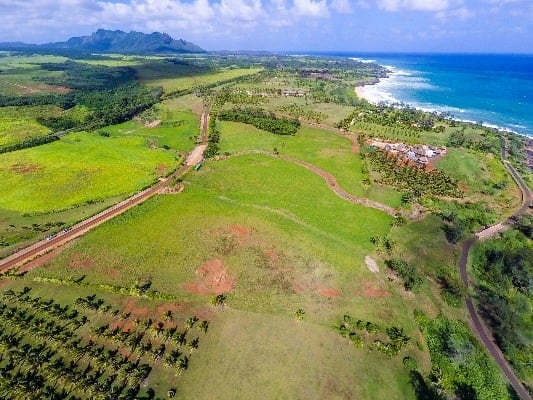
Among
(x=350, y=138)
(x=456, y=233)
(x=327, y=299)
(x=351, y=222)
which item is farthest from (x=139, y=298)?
(x=350, y=138)

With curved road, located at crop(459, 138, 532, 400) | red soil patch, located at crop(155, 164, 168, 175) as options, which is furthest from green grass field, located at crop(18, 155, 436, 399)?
red soil patch, located at crop(155, 164, 168, 175)

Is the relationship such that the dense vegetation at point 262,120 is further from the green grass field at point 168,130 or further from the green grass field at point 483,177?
the green grass field at point 483,177

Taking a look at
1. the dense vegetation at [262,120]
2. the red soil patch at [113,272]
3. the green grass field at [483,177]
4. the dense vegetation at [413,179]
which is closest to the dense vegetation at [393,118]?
the dense vegetation at [262,120]

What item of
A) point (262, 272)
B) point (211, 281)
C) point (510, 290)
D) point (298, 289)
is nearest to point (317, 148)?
point (262, 272)

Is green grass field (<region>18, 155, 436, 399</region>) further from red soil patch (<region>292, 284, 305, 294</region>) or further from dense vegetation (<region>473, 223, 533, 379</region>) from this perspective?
dense vegetation (<region>473, 223, 533, 379</region>)

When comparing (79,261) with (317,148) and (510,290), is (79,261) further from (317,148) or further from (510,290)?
(317,148)

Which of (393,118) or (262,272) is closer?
(262,272)
